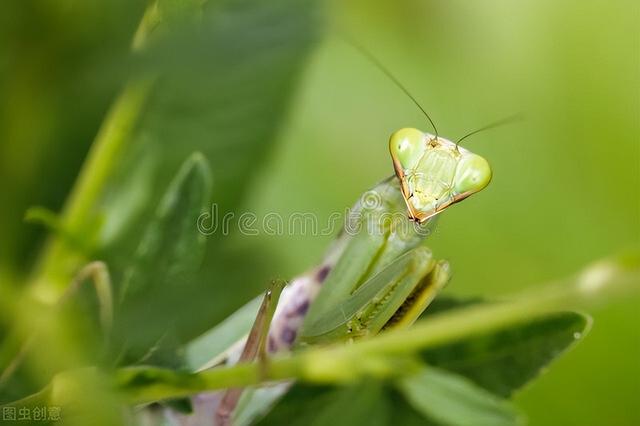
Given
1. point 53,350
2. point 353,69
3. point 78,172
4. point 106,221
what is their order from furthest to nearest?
point 353,69, point 78,172, point 106,221, point 53,350

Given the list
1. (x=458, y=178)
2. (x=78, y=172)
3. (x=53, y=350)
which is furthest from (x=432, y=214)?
(x=78, y=172)

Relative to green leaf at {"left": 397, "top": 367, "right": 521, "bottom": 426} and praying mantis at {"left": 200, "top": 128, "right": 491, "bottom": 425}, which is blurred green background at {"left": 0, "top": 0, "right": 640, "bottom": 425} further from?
green leaf at {"left": 397, "top": 367, "right": 521, "bottom": 426}

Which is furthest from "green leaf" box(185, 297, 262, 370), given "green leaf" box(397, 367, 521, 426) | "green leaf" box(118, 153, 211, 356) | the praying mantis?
"green leaf" box(397, 367, 521, 426)

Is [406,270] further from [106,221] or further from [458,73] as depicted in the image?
[458,73]

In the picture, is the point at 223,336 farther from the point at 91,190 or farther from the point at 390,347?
the point at 390,347

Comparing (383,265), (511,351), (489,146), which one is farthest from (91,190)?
(489,146)

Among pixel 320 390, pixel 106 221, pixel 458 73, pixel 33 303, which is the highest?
pixel 458 73
